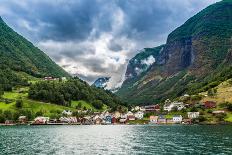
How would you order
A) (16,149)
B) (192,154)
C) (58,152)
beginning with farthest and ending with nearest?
(16,149)
(58,152)
(192,154)

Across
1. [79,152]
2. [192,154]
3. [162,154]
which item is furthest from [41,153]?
[192,154]

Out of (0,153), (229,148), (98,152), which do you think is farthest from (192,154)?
(0,153)

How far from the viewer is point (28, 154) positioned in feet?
315

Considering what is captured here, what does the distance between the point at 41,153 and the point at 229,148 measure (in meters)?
46.6

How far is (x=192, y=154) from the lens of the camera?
9212 cm

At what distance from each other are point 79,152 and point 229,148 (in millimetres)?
37526

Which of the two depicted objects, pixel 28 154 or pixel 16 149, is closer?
pixel 28 154

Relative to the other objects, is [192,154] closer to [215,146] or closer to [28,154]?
[215,146]

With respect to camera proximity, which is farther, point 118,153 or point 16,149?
point 16,149

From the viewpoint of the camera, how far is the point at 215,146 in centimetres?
10806

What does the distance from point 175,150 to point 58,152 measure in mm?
29058

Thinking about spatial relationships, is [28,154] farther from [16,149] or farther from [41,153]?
[16,149]

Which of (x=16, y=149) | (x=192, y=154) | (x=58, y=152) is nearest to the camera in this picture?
(x=192, y=154)

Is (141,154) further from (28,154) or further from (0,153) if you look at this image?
(0,153)
